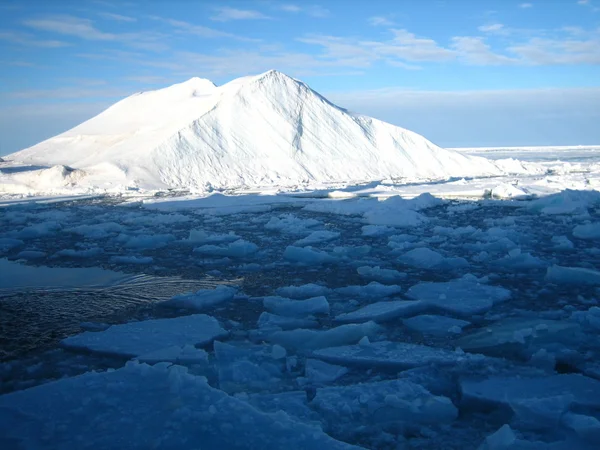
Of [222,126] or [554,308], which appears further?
[222,126]

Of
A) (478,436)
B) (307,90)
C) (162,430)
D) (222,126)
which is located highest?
(307,90)

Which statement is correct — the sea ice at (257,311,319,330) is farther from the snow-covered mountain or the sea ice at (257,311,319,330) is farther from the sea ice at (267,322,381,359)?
the snow-covered mountain

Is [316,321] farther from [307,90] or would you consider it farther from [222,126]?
[307,90]

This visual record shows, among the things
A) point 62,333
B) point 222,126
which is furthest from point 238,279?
point 222,126

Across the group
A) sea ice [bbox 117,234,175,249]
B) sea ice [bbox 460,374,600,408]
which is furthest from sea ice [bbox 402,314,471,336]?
sea ice [bbox 117,234,175,249]

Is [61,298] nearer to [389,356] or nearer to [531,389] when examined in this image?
[389,356]

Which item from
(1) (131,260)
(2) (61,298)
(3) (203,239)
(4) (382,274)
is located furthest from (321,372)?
(3) (203,239)

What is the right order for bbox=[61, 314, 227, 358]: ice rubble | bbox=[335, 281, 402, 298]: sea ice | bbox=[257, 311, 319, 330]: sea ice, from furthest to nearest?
bbox=[335, 281, 402, 298]: sea ice → bbox=[257, 311, 319, 330]: sea ice → bbox=[61, 314, 227, 358]: ice rubble
